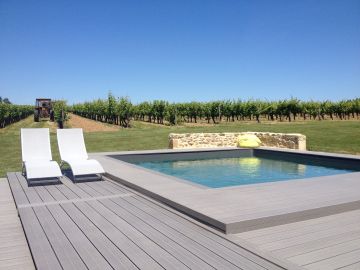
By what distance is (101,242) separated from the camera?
3.70 m

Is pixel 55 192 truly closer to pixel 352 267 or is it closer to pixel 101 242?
pixel 101 242

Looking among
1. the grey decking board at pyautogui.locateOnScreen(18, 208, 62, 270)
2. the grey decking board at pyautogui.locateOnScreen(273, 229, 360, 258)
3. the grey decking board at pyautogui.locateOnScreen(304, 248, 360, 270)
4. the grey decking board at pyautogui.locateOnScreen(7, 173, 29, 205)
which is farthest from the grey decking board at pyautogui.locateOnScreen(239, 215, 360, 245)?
the grey decking board at pyautogui.locateOnScreen(7, 173, 29, 205)

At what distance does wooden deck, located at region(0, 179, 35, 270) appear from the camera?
132 inches

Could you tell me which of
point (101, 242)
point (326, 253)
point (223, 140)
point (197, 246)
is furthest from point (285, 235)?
point (223, 140)

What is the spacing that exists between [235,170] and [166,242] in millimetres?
7114

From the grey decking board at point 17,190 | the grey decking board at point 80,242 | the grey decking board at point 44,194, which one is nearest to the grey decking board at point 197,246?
the grey decking board at point 80,242

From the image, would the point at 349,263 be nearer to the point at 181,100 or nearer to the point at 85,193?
the point at 85,193

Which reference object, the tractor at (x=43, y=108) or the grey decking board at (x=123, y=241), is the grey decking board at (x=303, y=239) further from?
the tractor at (x=43, y=108)

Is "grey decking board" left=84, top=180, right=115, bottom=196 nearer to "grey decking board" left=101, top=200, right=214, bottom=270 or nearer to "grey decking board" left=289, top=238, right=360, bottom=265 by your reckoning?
"grey decking board" left=101, top=200, right=214, bottom=270

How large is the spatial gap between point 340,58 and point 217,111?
15.1 metres

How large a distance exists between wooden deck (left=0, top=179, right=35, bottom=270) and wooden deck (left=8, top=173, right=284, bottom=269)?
0.13 metres

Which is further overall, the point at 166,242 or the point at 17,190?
the point at 17,190

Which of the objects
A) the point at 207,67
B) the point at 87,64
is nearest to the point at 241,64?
the point at 207,67

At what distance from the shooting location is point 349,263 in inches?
120
